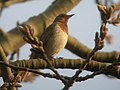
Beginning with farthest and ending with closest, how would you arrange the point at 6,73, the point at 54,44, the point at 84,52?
the point at 54,44 < the point at 84,52 < the point at 6,73

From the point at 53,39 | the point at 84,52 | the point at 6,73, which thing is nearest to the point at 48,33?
the point at 53,39

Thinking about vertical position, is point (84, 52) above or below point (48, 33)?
above

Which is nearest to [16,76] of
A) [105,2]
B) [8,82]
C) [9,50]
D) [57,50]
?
[8,82]

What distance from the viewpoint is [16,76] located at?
7.91 feet

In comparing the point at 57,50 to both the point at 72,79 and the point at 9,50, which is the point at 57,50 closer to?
the point at 9,50

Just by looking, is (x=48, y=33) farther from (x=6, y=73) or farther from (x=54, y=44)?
(x=6, y=73)

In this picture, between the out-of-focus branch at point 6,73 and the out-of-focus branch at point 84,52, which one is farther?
the out-of-focus branch at point 84,52

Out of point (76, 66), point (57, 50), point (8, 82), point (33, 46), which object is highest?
point (33, 46)

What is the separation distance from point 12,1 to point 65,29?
3.94 feet

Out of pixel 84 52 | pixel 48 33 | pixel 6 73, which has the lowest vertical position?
pixel 48 33

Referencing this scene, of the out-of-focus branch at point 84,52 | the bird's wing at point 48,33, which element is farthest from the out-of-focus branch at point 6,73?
the bird's wing at point 48,33

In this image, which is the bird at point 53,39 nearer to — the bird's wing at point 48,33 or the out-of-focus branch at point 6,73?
the bird's wing at point 48,33


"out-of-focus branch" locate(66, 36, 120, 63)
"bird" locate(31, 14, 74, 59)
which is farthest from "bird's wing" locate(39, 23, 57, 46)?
"out-of-focus branch" locate(66, 36, 120, 63)

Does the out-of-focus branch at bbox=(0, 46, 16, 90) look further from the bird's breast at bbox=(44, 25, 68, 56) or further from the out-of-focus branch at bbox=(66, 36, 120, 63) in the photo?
the bird's breast at bbox=(44, 25, 68, 56)
